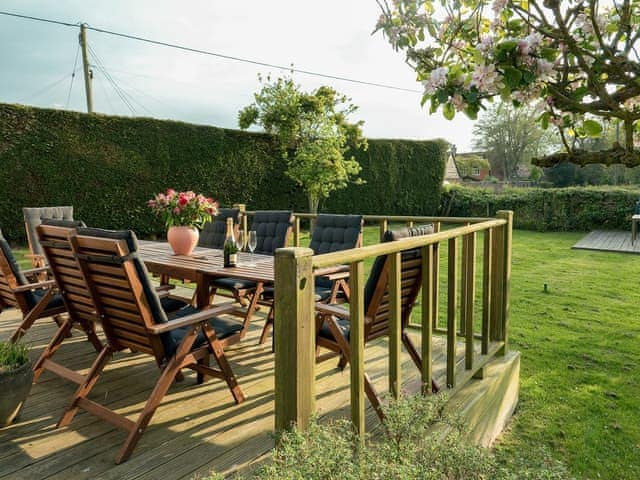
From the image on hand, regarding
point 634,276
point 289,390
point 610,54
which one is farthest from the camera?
point 634,276

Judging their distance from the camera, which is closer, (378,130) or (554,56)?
(554,56)

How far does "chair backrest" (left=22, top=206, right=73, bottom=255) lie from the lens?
471 centimetres

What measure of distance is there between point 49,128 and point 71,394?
837 centimetres

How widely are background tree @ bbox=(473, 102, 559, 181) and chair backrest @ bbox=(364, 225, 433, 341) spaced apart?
35013mm

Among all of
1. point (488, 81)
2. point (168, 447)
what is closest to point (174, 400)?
point (168, 447)

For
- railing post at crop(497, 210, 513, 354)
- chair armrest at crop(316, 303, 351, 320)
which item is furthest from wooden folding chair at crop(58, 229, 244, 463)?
railing post at crop(497, 210, 513, 354)

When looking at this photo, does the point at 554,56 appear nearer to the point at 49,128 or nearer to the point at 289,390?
the point at 289,390

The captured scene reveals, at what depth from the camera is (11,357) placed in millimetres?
2283

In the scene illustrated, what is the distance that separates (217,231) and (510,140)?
35.6 m

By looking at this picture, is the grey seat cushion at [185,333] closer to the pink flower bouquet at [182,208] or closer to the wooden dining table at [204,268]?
the wooden dining table at [204,268]

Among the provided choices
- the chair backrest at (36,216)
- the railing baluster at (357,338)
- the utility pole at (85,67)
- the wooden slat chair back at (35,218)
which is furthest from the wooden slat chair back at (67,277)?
the utility pole at (85,67)

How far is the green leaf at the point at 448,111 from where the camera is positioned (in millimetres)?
1997

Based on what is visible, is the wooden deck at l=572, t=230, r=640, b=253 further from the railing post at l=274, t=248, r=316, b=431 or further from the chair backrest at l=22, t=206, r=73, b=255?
the railing post at l=274, t=248, r=316, b=431

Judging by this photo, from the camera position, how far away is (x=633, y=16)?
2.16m
